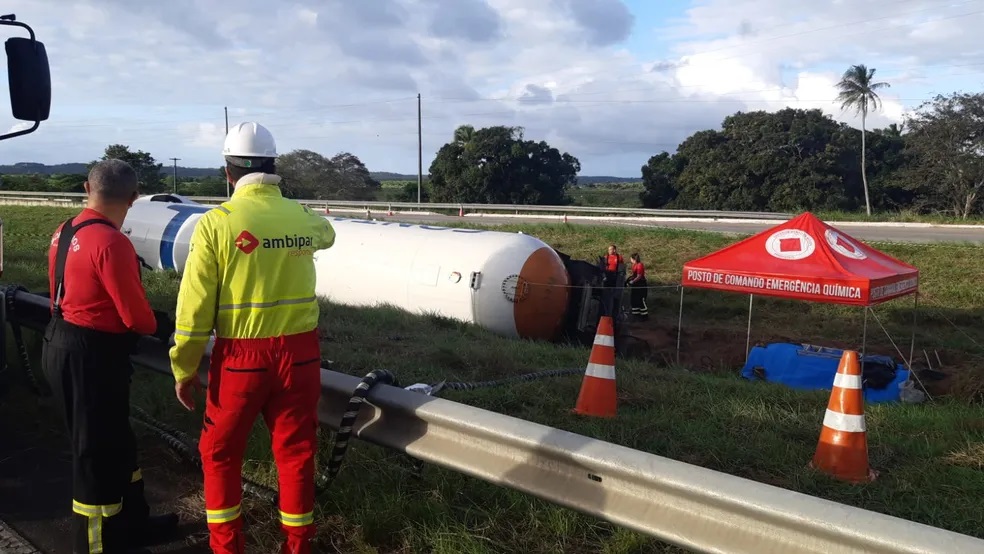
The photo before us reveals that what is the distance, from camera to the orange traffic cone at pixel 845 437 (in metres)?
4.10

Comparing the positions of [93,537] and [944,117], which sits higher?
[944,117]

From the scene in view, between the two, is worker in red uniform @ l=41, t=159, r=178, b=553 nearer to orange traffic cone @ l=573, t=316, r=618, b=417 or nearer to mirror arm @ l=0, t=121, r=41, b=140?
mirror arm @ l=0, t=121, r=41, b=140

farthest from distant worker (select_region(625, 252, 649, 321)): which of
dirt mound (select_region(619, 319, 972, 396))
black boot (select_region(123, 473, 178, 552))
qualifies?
black boot (select_region(123, 473, 178, 552))

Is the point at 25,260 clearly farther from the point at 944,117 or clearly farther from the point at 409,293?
the point at 944,117

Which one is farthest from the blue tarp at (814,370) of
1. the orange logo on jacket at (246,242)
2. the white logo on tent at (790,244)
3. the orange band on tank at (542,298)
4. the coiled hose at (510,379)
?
the orange logo on jacket at (246,242)

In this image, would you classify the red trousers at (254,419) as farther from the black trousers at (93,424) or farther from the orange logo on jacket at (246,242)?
the black trousers at (93,424)

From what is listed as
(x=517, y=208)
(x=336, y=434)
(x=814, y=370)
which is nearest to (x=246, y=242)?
(x=336, y=434)

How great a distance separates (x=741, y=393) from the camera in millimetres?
6266

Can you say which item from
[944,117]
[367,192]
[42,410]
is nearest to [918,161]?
[944,117]

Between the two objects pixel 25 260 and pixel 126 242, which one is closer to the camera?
pixel 126 242

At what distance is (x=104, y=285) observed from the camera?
11.4ft

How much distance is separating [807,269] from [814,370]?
4.58 feet

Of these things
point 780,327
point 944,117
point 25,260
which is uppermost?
point 944,117

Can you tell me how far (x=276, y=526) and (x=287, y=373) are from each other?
985mm
